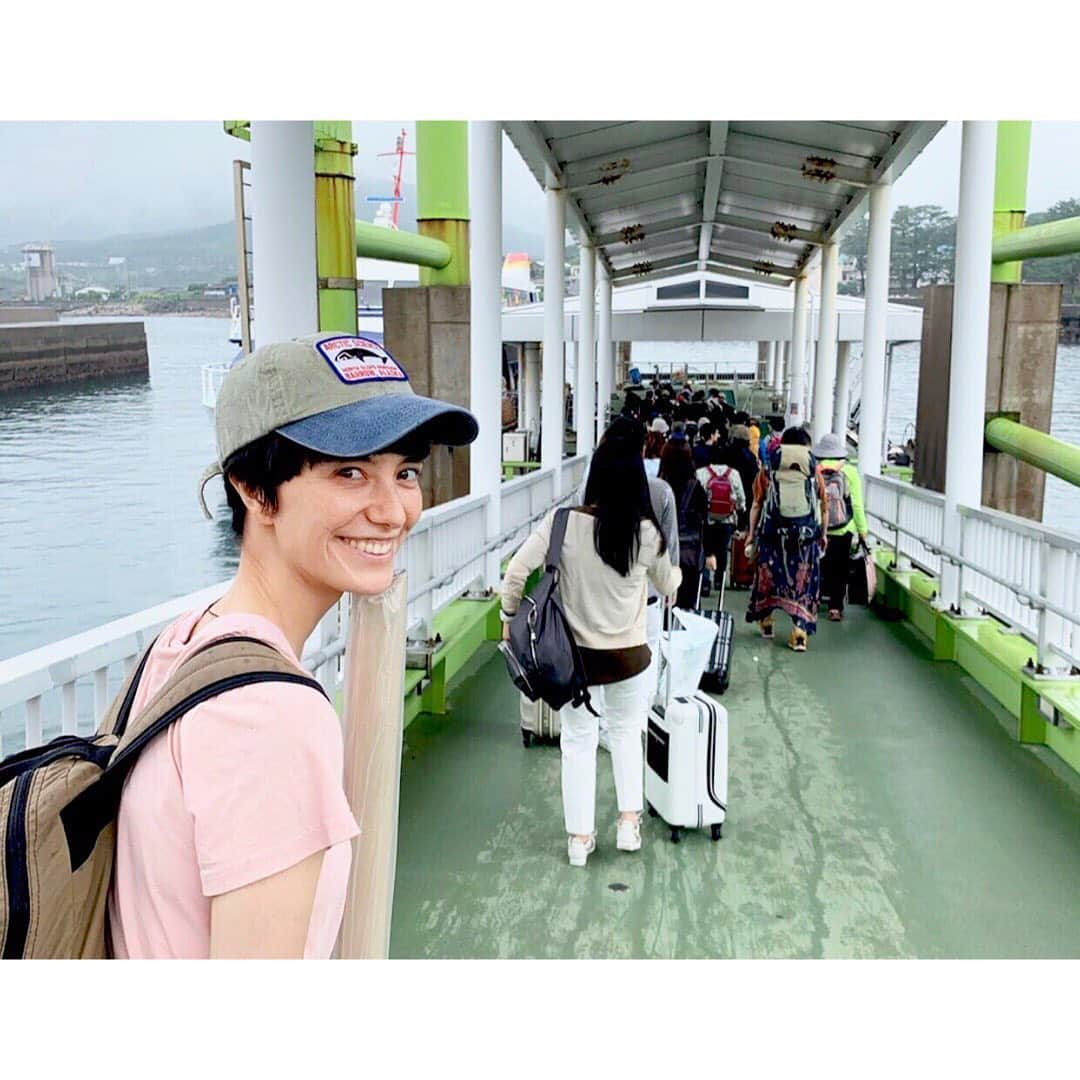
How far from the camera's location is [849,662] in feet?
23.5

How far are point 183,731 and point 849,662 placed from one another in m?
6.55

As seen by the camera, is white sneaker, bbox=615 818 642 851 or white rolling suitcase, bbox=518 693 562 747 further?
white rolling suitcase, bbox=518 693 562 747

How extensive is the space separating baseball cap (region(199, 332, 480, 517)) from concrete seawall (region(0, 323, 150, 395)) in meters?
41.1

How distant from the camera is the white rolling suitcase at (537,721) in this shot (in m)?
5.49

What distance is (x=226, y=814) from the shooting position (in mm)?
993

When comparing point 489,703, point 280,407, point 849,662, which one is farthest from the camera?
point 849,662

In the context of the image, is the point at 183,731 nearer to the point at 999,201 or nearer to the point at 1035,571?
the point at 1035,571

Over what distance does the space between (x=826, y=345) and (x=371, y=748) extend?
564 inches

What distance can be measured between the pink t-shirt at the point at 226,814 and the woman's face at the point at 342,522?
0.14 meters

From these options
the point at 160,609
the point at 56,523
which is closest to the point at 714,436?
the point at 160,609

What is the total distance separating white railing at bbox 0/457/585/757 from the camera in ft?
7.80

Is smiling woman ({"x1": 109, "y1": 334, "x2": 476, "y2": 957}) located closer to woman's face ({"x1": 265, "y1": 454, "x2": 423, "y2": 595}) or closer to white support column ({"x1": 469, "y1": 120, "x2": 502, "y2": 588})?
woman's face ({"x1": 265, "y1": 454, "x2": 423, "y2": 595})

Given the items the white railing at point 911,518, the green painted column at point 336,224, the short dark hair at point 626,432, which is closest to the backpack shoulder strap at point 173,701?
the short dark hair at point 626,432

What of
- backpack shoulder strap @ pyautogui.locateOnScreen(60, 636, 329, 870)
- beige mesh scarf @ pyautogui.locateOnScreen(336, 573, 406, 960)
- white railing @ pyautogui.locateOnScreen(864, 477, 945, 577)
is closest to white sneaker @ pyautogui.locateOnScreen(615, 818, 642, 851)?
beige mesh scarf @ pyautogui.locateOnScreen(336, 573, 406, 960)
